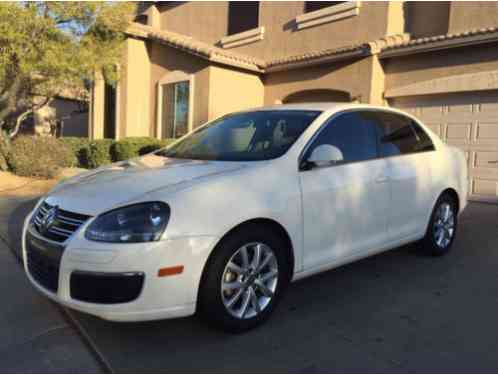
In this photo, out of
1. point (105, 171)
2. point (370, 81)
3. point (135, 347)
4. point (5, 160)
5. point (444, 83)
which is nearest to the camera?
point (135, 347)

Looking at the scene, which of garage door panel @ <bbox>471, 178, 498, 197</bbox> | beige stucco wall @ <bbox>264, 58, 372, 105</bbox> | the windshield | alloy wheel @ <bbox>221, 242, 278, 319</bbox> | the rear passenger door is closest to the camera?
alloy wheel @ <bbox>221, 242, 278, 319</bbox>

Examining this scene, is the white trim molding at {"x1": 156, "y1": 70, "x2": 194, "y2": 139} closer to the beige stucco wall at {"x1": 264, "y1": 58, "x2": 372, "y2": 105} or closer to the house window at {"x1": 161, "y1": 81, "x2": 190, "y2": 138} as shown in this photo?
the house window at {"x1": 161, "y1": 81, "x2": 190, "y2": 138}

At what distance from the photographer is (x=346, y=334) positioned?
3.06 meters

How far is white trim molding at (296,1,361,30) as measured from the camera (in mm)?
10812

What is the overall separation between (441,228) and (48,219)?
4008mm

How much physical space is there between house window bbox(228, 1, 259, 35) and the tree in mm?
3548

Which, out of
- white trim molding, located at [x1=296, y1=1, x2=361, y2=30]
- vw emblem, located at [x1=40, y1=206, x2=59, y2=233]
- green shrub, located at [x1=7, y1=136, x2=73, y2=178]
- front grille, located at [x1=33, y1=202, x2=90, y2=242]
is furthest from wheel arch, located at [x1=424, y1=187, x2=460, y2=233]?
green shrub, located at [x1=7, y1=136, x2=73, y2=178]

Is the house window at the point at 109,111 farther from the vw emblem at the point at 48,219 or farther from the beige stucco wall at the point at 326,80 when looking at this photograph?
the vw emblem at the point at 48,219

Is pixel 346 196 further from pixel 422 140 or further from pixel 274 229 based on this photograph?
pixel 422 140

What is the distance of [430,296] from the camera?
3.78 meters

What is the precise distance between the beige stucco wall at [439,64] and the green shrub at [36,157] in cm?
813

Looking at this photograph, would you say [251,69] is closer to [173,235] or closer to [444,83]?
[444,83]

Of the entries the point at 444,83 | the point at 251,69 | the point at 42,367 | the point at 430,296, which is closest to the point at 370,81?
the point at 444,83

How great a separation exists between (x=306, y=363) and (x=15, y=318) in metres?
→ 2.21
